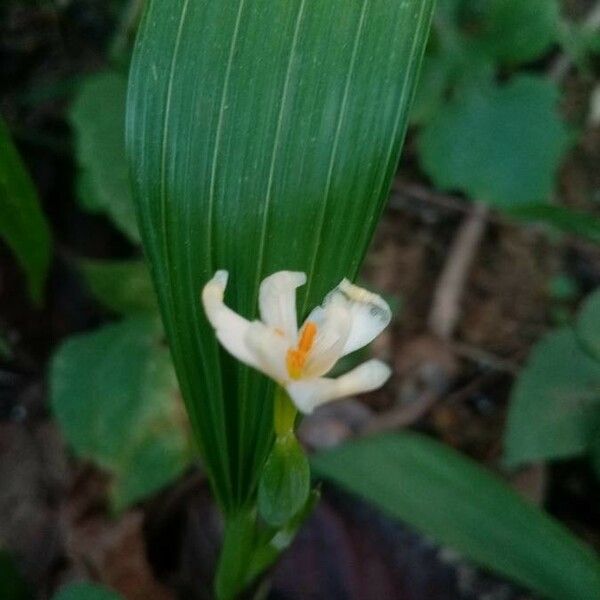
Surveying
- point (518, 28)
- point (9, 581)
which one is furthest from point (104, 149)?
point (518, 28)

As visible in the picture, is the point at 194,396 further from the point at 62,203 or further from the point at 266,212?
the point at 62,203

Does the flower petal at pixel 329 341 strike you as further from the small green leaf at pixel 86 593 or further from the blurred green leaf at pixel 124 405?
the blurred green leaf at pixel 124 405

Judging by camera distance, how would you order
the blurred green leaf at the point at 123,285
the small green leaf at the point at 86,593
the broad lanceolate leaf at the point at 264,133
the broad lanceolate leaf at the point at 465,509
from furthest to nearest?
the blurred green leaf at the point at 123,285 < the broad lanceolate leaf at the point at 465,509 < the small green leaf at the point at 86,593 < the broad lanceolate leaf at the point at 264,133

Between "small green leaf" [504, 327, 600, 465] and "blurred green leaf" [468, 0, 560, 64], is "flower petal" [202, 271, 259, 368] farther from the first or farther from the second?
"blurred green leaf" [468, 0, 560, 64]

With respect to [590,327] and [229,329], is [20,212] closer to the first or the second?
[229,329]

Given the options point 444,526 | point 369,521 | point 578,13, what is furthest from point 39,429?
point 578,13

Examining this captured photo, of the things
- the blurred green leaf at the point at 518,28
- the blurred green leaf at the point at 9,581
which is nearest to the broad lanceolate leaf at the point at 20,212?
the blurred green leaf at the point at 9,581

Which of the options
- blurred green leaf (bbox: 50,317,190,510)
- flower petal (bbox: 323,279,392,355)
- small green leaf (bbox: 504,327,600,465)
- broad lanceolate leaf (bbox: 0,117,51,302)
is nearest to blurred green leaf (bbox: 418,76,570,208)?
small green leaf (bbox: 504,327,600,465)
